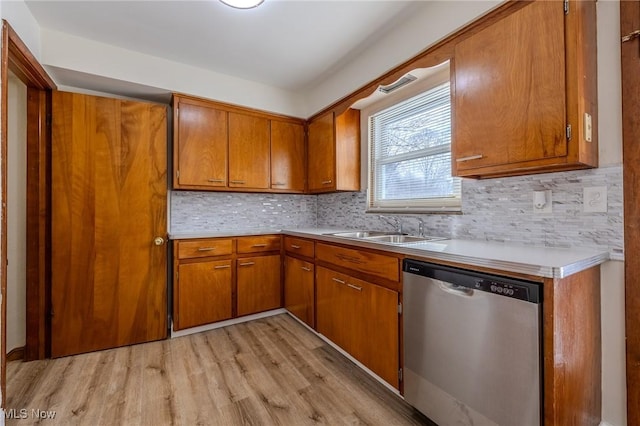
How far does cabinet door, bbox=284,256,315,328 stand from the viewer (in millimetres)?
2459

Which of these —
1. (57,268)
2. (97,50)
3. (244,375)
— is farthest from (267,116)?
(244,375)

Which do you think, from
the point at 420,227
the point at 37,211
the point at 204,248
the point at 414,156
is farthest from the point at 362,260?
the point at 37,211

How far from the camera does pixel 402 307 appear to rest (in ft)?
5.10

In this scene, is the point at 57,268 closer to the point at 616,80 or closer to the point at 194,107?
the point at 194,107

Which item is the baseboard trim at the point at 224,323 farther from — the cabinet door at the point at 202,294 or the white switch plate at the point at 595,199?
the white switch plate at the point at 595,199

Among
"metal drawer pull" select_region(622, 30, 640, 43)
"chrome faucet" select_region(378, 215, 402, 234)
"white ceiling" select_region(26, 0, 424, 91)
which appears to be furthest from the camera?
"chrome faucet" select_region(378, 215, 402, 234)

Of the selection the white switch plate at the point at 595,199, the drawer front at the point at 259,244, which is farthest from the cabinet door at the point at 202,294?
the white switch plate at the point at 595,199

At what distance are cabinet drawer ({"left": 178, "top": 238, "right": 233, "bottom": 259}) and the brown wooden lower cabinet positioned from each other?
949 mm

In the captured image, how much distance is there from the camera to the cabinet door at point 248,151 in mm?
2914

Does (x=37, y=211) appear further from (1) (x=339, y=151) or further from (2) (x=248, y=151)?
(1) (x=339, y=151)

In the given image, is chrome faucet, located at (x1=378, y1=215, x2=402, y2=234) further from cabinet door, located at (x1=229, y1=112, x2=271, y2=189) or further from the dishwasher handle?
cabinet door, located at (x1=229, y1=112, x2=271, y2=189)

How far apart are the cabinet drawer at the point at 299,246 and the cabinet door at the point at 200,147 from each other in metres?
0.87

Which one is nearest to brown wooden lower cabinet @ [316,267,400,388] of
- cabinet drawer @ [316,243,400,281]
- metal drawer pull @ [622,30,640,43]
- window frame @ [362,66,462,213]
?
cabinet drawer @ [316,243,400,281]

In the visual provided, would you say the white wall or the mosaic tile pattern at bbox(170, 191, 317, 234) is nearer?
the white wall
